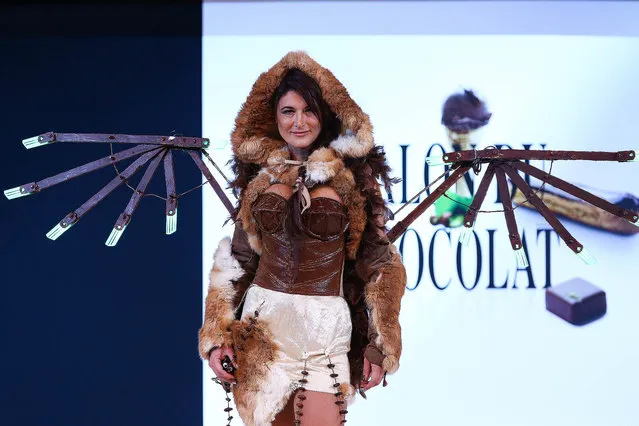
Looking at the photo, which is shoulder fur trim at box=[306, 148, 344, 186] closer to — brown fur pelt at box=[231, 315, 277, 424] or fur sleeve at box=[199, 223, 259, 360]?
fur sleeve at box=[199, 223, 259, 360]

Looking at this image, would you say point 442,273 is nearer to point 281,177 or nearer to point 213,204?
point 213,204

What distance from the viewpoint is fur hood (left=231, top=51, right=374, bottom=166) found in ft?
7.91

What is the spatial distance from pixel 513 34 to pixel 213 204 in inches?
62.5

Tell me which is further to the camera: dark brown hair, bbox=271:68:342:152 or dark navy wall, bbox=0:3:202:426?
dark navy wall, bbox=0:3:202:426

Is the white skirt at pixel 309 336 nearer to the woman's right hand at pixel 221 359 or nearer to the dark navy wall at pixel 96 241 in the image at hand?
the woman's right hand at pixel 221 359

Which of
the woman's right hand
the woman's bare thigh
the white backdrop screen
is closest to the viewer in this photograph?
the woman's bare thigh

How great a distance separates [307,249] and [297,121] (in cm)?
39

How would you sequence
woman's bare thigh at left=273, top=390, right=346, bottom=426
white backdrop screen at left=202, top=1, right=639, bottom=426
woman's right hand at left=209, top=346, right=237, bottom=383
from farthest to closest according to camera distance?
1. white backdrop screen at left=202, top=1, right=639, bottom=426
2. woman's right hand at left=209, top=346, right=237, bottom=383
3. woman's bare thigh at left=273, top=390, right=346, bottom=426

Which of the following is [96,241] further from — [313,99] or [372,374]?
[372,374]

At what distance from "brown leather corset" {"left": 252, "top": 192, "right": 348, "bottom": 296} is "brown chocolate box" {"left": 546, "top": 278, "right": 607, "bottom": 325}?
1674mm

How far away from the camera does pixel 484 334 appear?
3666 millimetres

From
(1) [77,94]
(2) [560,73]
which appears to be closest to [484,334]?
(2) [560,73]

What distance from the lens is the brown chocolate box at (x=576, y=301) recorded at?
368cm

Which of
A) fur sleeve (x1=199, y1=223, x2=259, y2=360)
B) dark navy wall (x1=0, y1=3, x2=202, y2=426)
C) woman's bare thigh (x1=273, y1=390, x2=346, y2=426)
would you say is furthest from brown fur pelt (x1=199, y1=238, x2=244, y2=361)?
dark navy wall (x1=0, y1=3, x2=202, y2=426)
